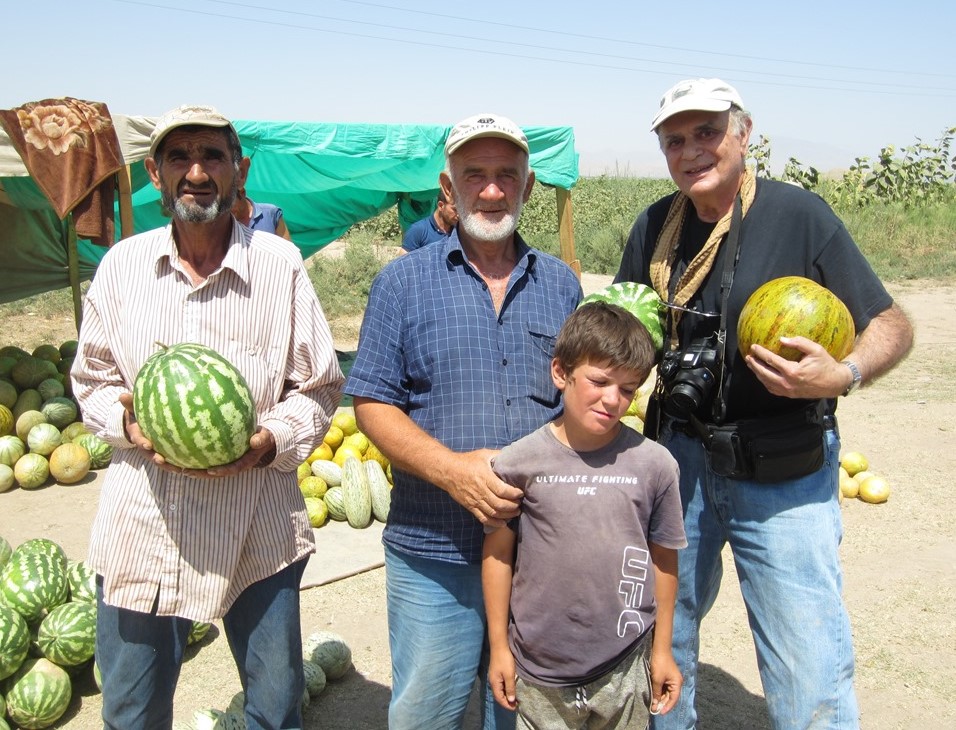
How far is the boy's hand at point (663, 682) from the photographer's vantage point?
7.98 feet

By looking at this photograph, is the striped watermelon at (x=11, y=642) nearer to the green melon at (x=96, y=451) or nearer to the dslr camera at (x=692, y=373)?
the dslr camera at (x=692, y=373)

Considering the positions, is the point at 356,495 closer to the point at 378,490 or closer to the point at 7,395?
the point at 378,490

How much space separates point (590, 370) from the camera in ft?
7.52

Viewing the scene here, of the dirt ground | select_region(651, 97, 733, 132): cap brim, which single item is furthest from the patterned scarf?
the dirt ground

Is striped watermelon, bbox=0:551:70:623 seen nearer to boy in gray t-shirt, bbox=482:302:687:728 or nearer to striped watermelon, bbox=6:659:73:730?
striped watermelon, bbox=6:659:73:730

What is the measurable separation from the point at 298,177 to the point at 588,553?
6.96 m

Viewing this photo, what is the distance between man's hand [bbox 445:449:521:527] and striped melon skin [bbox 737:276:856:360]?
91 cm

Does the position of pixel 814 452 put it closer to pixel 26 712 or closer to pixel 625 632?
pixel 625 632

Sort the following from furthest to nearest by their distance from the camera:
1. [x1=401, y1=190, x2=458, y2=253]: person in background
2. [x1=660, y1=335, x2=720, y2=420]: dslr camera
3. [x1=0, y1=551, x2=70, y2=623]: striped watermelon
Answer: [x1=401, y1=190, x2=458, y2=253]: person in background
[x1=0, y1=551, x2=70, y2=623]: striped watermelon
[x1=660, y1=335, x2=720, y2=420]: dslr camera

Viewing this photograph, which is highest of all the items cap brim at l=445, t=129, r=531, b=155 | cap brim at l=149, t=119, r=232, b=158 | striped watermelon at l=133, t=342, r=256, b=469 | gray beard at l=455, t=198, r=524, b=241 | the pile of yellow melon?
cap brim at l=149, t=119, r=232, b=158

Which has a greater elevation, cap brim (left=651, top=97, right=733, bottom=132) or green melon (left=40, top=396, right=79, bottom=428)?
cap brim (left=651, top=97, right=733, bottom=132)

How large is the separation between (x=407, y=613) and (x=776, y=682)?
1.26 m

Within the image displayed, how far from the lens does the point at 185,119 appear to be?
8.28 feet

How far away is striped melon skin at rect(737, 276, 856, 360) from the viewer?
95.8 inches
